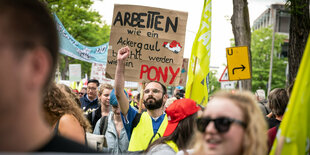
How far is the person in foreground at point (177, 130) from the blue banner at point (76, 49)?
7232 millimetres

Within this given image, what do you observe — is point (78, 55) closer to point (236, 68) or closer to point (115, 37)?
point (236, 68)

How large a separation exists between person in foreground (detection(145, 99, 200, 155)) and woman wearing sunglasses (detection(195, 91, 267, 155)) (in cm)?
104

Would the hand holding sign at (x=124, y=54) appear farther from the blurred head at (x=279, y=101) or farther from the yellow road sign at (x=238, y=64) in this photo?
the yellow road sign at (x=238, y=64)

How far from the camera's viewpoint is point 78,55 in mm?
11938

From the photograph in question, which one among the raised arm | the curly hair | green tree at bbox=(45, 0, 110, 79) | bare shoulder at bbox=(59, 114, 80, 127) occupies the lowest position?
bare shoulder at bbox=(59, 114, 80, 127)

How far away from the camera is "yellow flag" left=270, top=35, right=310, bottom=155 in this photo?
2.24 m

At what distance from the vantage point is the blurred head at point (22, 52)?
3.96 feet

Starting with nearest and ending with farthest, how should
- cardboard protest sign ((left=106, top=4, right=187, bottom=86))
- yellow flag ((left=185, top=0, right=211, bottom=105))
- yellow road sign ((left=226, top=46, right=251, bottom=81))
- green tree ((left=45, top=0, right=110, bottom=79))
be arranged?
yellow flag ((left=185, top=0, right=211, bottom=105)) → cardboard protest sign ((left=106, top=4, right=187, bottom=86)) → yellow road sign ((left=226, top=46, right=251, bottom=81)) → green tree ((left=45, top=0, right=110, bottom=79))

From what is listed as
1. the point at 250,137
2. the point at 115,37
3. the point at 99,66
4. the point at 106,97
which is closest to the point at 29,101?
the point at 250,137

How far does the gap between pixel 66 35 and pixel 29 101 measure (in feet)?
33.7

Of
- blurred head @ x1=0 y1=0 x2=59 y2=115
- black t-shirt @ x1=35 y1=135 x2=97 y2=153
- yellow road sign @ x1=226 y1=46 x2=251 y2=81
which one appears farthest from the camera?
yellow road sign @ x1=226 y1=46 x2=251 y2=81

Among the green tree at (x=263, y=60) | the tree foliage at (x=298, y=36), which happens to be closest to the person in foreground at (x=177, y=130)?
the tree foliage at (x=298, y=36)

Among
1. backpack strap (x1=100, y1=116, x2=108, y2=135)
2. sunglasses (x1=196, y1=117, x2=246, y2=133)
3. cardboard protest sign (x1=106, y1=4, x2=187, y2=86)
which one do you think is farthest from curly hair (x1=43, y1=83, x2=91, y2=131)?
cardboard protest sign (x1=106, y1=4, x2=187, y2=86)

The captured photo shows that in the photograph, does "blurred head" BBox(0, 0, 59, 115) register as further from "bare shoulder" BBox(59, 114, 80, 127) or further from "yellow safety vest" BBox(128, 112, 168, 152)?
"yellow safety vest" BBox(128, 112, 168, 152)
